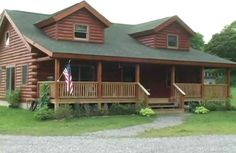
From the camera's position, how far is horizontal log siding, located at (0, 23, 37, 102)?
28.9 meters

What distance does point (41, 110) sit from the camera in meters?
25.0

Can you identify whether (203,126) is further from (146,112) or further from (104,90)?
(104,90)

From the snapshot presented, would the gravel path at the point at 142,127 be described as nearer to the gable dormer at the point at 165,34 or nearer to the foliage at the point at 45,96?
the foliage at the point at 45,96

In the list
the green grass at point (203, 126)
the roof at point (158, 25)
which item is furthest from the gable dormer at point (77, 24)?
the green grass at point (203, 126)

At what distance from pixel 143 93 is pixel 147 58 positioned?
6.61ft

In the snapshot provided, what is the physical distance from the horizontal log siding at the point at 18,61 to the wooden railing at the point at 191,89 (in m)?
8.85

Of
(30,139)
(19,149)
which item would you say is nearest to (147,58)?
(30,139)

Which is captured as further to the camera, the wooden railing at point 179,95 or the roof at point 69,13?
the wooden railing at point 179,95

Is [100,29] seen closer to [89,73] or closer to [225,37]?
[89,73]

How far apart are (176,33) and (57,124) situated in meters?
14.5

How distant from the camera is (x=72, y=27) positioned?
29.9 meters

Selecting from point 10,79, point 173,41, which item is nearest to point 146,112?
point 173,41

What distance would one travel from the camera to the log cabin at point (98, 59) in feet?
89.8

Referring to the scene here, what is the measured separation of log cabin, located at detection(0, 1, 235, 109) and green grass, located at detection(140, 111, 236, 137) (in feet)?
10.3
